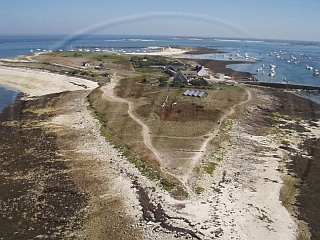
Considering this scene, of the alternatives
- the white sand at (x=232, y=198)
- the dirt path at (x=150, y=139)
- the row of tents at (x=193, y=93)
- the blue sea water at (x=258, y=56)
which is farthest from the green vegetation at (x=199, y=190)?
the row of tents at (x=193, y=93)

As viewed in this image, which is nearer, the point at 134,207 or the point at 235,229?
the point at 235,229

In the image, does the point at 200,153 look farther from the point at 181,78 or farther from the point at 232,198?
the point at 181,78

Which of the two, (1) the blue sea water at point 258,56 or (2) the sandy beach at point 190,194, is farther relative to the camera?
(1) the blue sea water at point 258,56

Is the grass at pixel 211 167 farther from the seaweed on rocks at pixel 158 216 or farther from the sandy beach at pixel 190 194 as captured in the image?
the seaweed on rocks at pixel 158 216

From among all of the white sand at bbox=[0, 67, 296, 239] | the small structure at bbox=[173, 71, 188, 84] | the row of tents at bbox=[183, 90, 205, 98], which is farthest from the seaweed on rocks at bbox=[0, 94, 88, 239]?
the small structure at bbox=[173, 71, 188, 84]

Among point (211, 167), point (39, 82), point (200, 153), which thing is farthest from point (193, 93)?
point (39, 82)

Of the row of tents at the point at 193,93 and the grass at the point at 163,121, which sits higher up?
the row of tents at the point at 193,93

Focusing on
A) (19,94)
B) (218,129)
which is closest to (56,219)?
(218,129)

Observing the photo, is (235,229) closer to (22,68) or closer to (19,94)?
(19,94)

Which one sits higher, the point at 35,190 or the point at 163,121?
the point at 163,121
